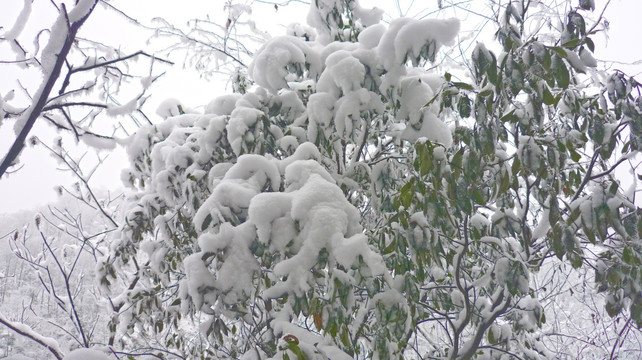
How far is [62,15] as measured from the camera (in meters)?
1.05

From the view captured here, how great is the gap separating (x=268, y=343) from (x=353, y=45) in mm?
1375

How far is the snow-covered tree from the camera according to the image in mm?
1328

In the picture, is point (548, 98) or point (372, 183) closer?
point (548, 98)

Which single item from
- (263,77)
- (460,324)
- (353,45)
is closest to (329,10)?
(353,45)

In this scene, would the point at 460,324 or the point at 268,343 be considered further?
the point at 460,324

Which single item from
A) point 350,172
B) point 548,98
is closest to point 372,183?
point 350,172

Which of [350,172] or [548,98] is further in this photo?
[350,172]

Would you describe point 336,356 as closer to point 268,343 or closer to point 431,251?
point 268,343

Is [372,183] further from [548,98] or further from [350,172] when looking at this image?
[548,98]

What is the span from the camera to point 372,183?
6.20ft

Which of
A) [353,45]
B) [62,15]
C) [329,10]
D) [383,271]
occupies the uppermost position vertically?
[329,10]

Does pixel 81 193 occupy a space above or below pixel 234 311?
above

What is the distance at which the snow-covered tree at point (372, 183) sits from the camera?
52.3 inches

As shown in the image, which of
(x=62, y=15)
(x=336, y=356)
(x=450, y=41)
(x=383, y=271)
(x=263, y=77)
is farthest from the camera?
(x=263, y=77)
